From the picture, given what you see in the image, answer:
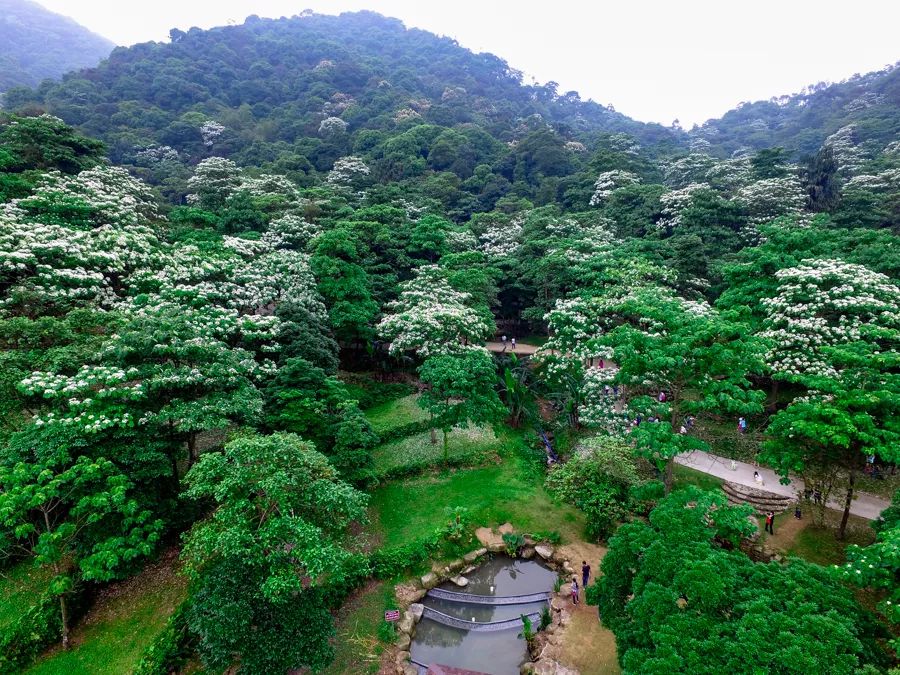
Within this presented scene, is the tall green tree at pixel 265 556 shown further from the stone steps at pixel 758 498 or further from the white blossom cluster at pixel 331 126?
the white blossom cluster at pixel 331 126

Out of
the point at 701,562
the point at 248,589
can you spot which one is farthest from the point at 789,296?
the point at 248,589

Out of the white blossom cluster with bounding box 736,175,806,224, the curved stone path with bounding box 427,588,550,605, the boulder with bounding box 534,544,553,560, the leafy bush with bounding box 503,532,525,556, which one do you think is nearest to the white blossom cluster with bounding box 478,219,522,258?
the white blossom cluster with bounding box 736,175,806,224

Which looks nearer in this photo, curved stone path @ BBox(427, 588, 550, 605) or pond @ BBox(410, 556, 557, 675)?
pond @ BBox(410, 556, 557, 675)

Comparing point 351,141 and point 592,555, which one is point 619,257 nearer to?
point 592,555

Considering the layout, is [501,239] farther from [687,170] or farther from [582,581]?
[582,581]

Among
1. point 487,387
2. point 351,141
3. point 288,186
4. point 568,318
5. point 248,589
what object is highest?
point 351,141

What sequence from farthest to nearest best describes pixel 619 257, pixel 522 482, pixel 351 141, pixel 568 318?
1. pixel 351 141
2. pixel 619 257
3. pixel 568 318
4. pixel 522 482

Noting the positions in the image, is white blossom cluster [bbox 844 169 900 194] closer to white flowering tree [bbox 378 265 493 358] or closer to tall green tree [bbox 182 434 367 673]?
white flowering tree [bbox 378 265 493 358]

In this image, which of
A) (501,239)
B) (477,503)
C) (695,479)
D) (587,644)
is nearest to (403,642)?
(587,644)

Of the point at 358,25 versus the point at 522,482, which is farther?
the point at 358,25
